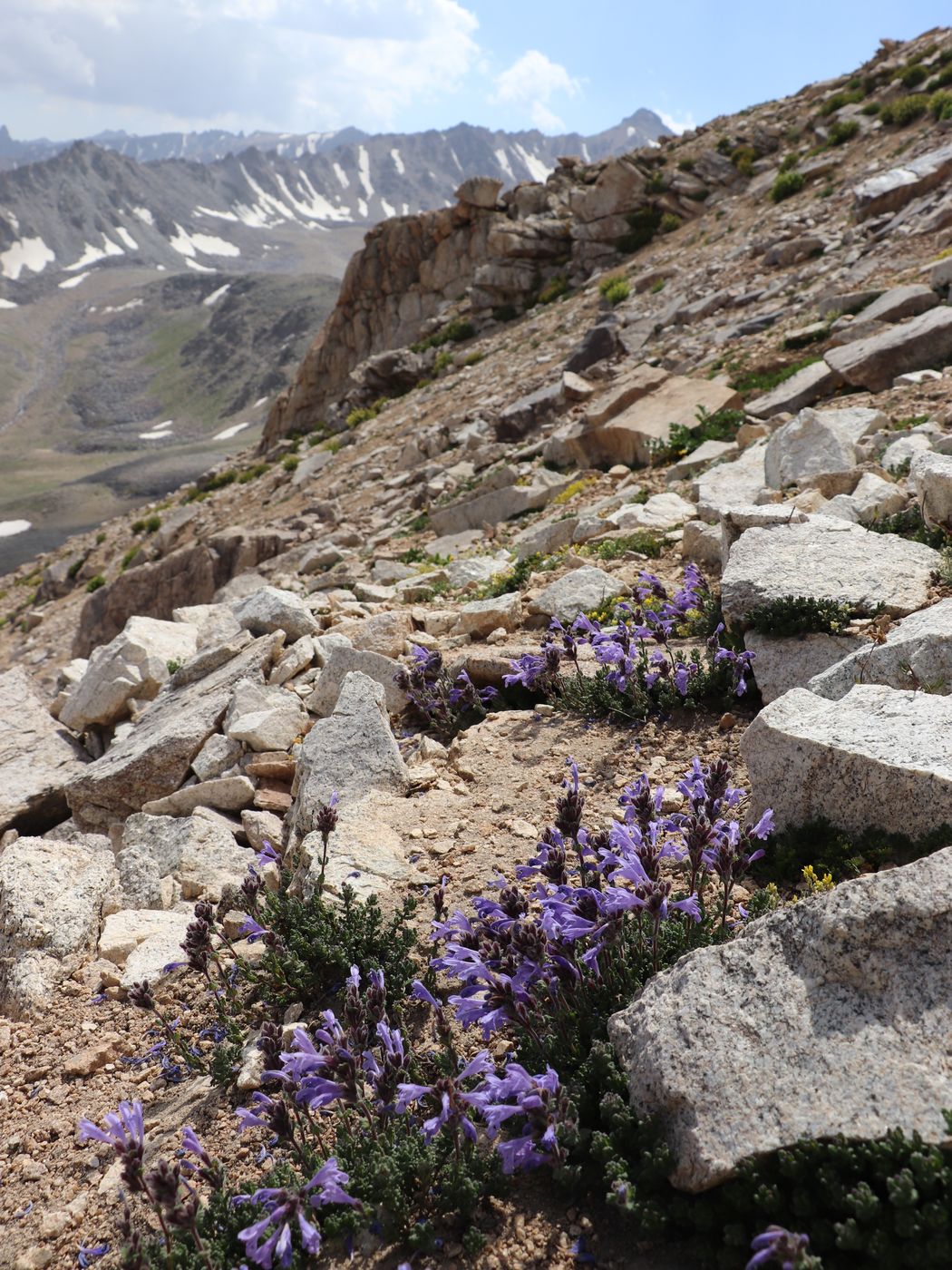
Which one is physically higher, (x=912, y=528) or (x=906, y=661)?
(x=912, y=528)

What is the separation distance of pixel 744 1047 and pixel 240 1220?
1786mm

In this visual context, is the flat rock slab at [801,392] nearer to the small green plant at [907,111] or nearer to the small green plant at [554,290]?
the small green plant at [907,111]

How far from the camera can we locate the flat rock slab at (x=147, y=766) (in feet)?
23.7

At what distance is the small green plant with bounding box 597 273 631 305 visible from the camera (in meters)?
22.6

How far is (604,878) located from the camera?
351 cm

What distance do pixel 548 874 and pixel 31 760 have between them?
23.5 feet

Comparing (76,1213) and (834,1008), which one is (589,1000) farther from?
(76,1213)

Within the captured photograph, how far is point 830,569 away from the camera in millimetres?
5570

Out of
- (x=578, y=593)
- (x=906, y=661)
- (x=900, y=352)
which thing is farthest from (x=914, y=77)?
(x=906, y=661)

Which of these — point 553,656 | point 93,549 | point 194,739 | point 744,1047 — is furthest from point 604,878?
point 93,549

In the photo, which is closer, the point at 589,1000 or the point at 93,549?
the point at 589,1000

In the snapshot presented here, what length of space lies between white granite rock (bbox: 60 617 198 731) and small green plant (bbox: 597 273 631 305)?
675 inches

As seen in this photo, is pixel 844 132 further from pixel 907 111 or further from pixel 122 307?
pixel 122 307

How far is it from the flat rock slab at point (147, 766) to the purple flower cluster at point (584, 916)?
431 centimetres
